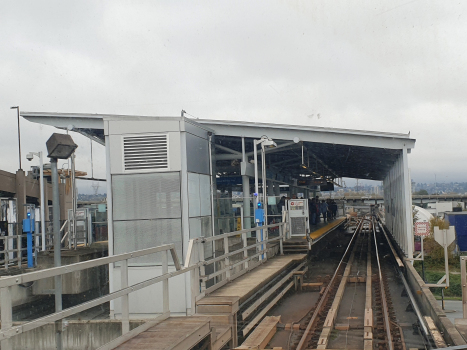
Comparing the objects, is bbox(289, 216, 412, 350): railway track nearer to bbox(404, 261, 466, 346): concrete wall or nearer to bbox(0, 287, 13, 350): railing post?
bbox(404, 261, 466, 346): concrete wall

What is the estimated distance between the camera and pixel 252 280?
408 inches

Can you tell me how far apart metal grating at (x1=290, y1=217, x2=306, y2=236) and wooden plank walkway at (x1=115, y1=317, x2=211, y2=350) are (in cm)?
1309

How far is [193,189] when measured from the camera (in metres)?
12.8

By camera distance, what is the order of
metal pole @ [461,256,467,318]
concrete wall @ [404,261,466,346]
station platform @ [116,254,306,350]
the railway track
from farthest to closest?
metal pole @ [461,256,467,318] → the railway track → concrete wall @ [404,261,466,346] → station platform @ [116,254,306,350]

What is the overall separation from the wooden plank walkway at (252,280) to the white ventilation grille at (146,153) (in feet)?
11.1

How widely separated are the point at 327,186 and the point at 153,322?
3683 cm

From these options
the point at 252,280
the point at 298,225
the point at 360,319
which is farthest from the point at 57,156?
the point at 298,225

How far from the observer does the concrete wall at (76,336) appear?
14.2ft

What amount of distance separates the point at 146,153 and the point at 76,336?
7.52 m

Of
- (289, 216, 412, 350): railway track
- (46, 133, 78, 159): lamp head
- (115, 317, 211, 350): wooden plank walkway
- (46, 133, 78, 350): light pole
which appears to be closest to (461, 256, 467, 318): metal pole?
(289, 216, 412, 350): railway track

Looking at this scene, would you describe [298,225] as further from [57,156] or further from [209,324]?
[209,324]

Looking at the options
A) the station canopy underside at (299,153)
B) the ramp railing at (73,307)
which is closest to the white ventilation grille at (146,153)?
the ramp railing at (73,307)

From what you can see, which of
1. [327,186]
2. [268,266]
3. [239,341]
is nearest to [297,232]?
[268,266]

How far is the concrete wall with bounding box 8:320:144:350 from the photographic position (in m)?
4.32
